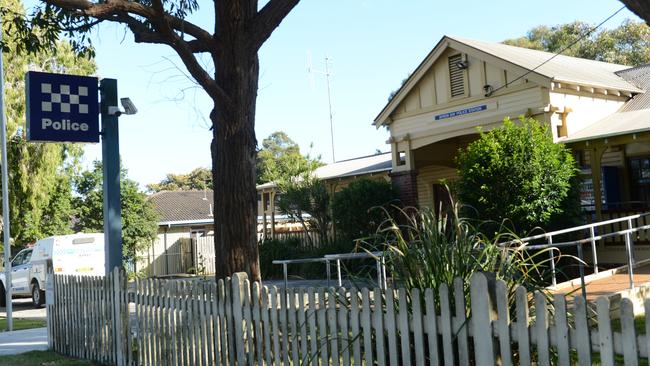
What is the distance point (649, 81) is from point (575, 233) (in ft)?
23.0

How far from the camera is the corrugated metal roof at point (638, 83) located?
17.5 m

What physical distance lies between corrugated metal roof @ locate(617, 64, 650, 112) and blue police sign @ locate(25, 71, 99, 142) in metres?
13.7

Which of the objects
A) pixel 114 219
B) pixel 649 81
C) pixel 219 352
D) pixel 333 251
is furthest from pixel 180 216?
pixel 219 352

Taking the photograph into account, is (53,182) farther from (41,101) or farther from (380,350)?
(380,350)

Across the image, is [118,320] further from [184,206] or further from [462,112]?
[184,206]

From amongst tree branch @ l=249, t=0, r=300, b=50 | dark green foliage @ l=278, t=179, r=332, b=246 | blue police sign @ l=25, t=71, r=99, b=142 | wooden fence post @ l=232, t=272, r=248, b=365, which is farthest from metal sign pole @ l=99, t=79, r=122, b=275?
dark green foliage @ l=278, t=179, r=332, b=246

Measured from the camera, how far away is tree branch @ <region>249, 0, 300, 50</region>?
25.3 ft

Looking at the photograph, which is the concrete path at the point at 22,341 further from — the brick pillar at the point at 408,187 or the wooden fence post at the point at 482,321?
the brick pillar at the point at 408,187

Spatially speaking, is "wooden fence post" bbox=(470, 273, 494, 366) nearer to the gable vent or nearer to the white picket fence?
the white picket fence

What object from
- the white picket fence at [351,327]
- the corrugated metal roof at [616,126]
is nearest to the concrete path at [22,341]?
the white picket fence at [351,327]

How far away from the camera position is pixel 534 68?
16625 millimetres

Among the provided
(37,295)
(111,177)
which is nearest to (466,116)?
(111,177)

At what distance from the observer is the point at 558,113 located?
16141mm

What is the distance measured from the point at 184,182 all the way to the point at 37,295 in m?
63.3
